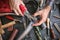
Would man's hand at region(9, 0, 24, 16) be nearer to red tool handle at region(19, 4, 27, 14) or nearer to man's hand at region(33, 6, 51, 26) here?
red tool handle at region(19, 4, 27, 14)

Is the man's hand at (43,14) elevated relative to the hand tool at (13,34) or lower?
elevated

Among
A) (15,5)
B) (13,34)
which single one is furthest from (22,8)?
(13,34)

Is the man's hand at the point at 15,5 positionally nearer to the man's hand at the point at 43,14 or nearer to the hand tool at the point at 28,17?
the hand tool at the point at 28,17

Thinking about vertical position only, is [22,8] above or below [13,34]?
above

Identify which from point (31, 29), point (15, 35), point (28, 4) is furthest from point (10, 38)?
point (28, 4)

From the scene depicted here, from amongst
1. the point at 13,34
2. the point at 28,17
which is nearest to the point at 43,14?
the point at 28,17

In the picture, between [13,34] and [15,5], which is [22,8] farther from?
[13,34]

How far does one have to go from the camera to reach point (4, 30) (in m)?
1.12

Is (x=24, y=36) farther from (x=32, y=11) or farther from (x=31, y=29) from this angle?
(x=32, y=11)

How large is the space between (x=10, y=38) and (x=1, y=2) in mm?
227

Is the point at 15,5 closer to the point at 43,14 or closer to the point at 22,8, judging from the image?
the point at 22,8

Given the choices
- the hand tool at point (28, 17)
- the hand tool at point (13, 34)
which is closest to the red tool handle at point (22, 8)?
the hand tool at point (28, 17)

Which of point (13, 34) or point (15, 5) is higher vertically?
point (15, 5)

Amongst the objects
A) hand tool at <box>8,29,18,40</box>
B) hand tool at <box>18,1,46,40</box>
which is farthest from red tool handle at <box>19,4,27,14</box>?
hand tool at <box>8,29,18,40</box>
